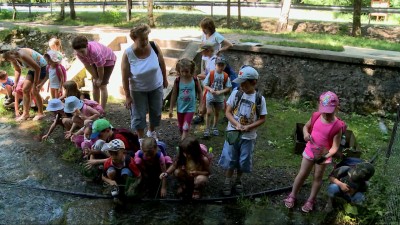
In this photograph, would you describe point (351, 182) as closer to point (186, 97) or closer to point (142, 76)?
point (186, 97)

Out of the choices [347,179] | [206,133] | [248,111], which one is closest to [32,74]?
[206,133]

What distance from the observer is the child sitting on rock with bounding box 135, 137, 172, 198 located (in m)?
4.15

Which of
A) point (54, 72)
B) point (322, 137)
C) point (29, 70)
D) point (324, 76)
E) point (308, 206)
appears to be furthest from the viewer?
point (324, 76)

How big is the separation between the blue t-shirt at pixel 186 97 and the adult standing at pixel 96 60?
152 cm

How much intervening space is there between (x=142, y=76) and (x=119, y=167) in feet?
4.06

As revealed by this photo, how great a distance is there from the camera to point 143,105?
5.14 meters

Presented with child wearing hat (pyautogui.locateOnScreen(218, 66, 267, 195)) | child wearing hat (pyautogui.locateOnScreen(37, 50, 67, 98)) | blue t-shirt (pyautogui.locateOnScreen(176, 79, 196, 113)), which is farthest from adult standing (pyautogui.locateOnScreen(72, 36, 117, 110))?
child wearing hat (pyautogui.locateOnScreen(218, 66, 267, 195))

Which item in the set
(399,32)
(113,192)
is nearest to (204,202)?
(113,192)

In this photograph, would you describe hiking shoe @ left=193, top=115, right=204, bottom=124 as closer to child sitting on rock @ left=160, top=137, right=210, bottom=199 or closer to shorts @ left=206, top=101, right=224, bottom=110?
shorts @ left=206, top=101, right=224, bottom=110

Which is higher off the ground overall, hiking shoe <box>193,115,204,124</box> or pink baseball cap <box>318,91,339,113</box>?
pink baseball cap <box>318,91,339,113</box>

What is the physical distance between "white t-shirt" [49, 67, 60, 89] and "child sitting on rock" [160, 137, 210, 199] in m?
3.61

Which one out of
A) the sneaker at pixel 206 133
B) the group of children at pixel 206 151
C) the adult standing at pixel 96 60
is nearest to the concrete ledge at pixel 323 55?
the sneaker at pixel 206 133

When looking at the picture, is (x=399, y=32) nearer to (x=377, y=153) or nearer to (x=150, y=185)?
(x=377, y=153)

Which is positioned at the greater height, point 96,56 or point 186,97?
point 96,56
